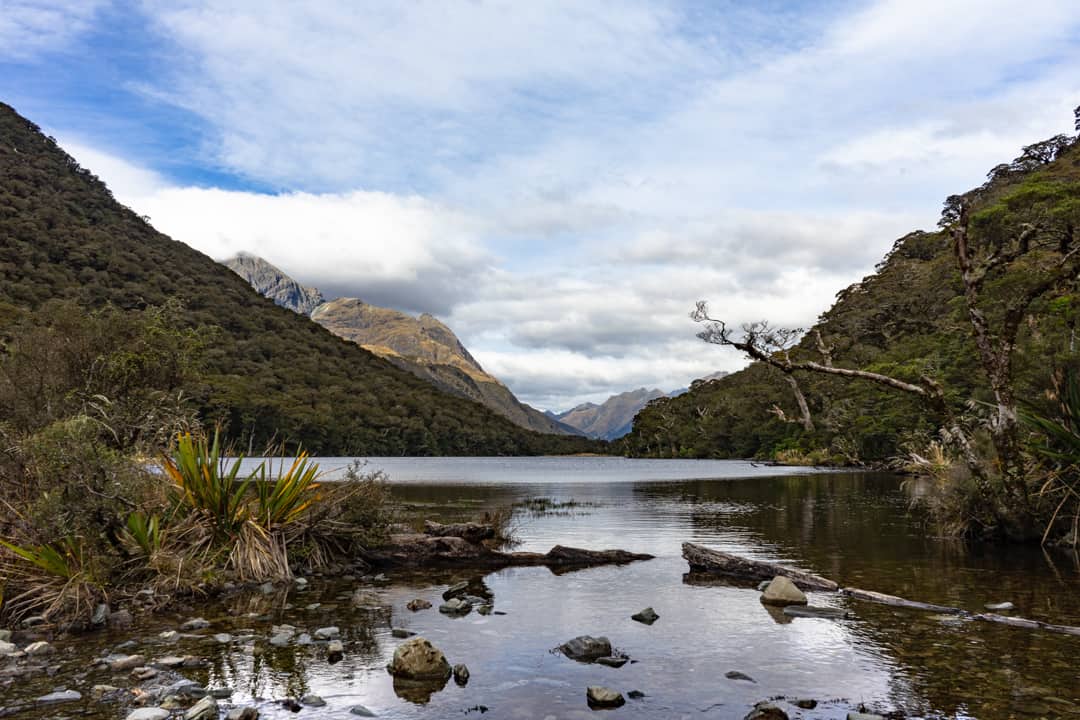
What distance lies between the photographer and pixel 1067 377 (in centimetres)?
1688

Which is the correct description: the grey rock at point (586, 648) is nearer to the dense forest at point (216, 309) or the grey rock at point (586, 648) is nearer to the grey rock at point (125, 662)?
the grey rock at point (125, 662)

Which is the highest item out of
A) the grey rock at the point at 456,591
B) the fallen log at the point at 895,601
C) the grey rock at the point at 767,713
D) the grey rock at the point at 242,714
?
the fallen log at the point at 895,601

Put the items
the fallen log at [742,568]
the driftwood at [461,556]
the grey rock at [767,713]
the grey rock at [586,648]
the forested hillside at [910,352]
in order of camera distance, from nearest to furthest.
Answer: the grey rock at [767,713], the grey rock at [586,648], the fallen log at [742,568], the driftwood at [461,556], the forested hillside at [910,352]

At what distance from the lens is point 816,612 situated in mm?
12398

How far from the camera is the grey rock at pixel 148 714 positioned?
7094mm

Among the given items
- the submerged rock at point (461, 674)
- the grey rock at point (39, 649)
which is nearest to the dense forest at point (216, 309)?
the grey rock at point (39, 649)

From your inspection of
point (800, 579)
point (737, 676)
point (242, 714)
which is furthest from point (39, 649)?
point (800, 579)

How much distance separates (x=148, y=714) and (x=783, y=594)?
10.4 meters

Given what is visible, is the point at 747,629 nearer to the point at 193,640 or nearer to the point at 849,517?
the point at 193,640

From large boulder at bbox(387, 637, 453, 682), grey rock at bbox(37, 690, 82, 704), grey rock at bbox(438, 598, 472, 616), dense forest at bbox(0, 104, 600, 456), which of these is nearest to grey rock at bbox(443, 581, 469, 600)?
grey rock at bbox(438, 598, 472, 616)

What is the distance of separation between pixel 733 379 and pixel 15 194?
499 feet

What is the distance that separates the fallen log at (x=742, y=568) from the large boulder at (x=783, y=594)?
1.23 m

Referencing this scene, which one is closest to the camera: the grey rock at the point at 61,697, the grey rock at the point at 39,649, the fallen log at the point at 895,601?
the grey rock at the point at 61,697

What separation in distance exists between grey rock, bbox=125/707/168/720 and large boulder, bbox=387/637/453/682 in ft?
8.78
